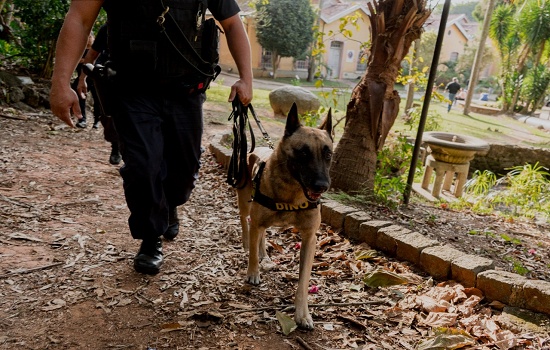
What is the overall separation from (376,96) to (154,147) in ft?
9.48

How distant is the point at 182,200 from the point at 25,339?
1.44 m

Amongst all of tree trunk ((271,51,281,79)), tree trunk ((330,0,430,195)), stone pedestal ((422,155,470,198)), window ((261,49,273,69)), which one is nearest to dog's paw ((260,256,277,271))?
tree trunk ((330,0,430,195))

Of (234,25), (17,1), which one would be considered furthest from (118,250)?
(17,1)

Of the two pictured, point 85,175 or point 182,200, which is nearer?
point 182,200

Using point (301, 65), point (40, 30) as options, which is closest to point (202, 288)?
point (40, 30)

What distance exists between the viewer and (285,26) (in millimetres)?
28844

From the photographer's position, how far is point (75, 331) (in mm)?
2326

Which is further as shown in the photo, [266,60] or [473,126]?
[266,60]

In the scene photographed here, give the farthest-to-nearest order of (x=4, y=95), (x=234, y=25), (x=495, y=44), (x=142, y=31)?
1. (x=495, y=44)
2. (x=4, y=95)
3. (x=234, y=25)
4. (x=142, y=31)

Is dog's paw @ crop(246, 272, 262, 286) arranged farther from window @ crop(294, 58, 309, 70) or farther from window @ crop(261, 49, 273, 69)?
window @ crop(294, 58, 309, 70)

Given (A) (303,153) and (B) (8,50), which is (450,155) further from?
(B) (8,50)

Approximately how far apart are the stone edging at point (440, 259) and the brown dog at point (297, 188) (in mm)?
1162

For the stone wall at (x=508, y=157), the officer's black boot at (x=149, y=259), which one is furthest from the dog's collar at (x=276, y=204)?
the stone wall at (x=508, y=157)

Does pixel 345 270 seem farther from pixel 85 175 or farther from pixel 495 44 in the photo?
pixel 495 44
